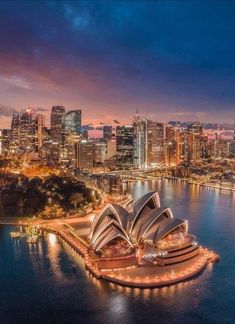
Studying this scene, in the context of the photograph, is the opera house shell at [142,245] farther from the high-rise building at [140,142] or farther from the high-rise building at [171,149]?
the high-rise building at [171,149]

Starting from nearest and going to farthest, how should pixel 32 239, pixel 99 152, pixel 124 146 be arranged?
pixel 32 239 < pixel 124 146 < pixel 99 152

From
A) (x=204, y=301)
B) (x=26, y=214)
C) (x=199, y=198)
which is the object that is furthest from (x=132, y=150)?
(x=204, y=301)

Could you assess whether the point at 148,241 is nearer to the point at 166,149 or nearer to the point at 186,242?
the point at 186,242

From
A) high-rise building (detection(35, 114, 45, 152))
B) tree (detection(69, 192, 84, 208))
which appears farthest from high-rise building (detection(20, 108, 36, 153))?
tree (detection(69, 192, 84, 208))

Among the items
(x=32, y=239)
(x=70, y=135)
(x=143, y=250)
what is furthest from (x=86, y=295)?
(x=70, y=135)

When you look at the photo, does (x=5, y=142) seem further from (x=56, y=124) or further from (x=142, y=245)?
(x=142, y=245)

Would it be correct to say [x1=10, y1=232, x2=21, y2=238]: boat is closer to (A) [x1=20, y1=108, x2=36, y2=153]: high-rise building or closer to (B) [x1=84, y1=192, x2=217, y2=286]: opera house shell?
(B) [x1=84, y1=192, x2=217, y2=286]: opera house shell
